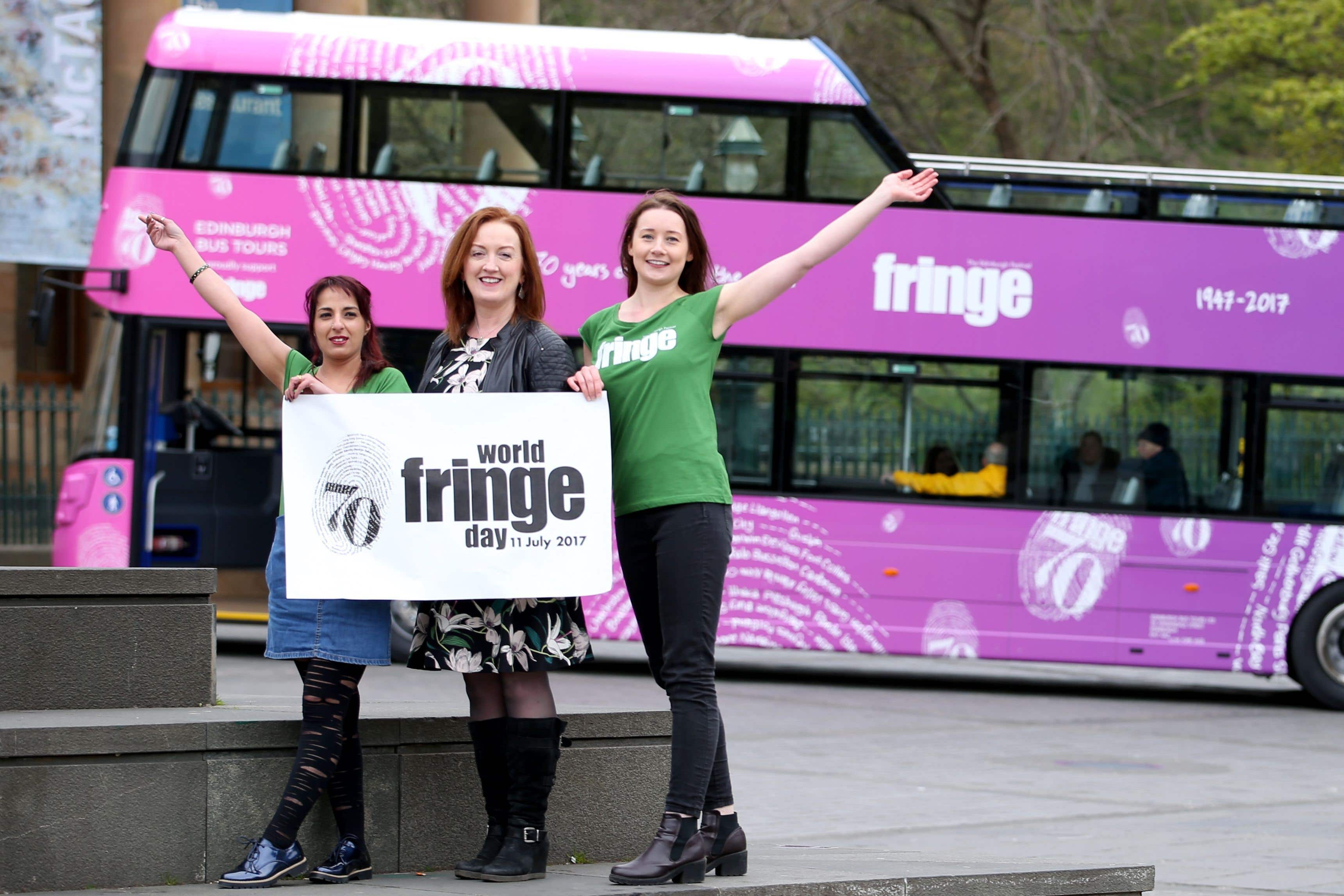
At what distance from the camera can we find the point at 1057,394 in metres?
13.2

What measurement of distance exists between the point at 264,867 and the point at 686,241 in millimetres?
1926

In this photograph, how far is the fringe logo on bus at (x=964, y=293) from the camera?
1306 centimetres

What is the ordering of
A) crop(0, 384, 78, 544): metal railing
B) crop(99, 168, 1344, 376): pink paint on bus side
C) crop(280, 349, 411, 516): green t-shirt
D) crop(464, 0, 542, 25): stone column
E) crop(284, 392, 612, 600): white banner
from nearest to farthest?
1. crop(284, 392, 612, 600): white banner
2. crop(280, 349, 411, 516): green t-shirt
3. crop(99, 168, 1344, 376): pink paint on bus side
4. crop(0, 384, 78, 544): metal railing
5. crop(464, 0, 542, 25): stone column

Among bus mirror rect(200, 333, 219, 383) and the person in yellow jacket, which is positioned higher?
bus mirror rect(200, 333, 219, 383)

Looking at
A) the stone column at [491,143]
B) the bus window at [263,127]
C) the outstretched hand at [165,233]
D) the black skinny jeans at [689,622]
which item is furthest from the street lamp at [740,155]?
the black skinny jeans at [689,622]

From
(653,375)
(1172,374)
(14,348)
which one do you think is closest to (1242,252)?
(1172,374)

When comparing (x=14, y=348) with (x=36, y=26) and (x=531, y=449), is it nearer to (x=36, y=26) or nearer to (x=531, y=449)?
(x=36, y=26)

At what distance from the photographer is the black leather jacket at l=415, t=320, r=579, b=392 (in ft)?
15.3

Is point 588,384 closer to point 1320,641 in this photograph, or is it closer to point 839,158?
point 839,158

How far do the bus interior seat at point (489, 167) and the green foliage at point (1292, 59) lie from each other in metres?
11.4

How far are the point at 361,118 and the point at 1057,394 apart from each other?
18.0ft

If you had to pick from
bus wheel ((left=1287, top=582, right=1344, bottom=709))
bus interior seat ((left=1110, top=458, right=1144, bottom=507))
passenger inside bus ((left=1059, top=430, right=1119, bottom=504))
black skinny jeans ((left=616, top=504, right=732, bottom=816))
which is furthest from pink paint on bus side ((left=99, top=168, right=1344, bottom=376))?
black skinny jeans ((left=616, top=504, right=732, bottom=816))

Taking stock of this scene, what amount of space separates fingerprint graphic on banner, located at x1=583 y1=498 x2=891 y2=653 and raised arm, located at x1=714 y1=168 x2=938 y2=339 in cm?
836

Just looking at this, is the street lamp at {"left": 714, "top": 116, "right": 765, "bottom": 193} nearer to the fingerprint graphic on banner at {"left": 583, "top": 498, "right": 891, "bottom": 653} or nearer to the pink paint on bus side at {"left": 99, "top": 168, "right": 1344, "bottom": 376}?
the pink paint on bus side at {"left": 99, "top": 168, "right": 1344, "bottom": 376}
